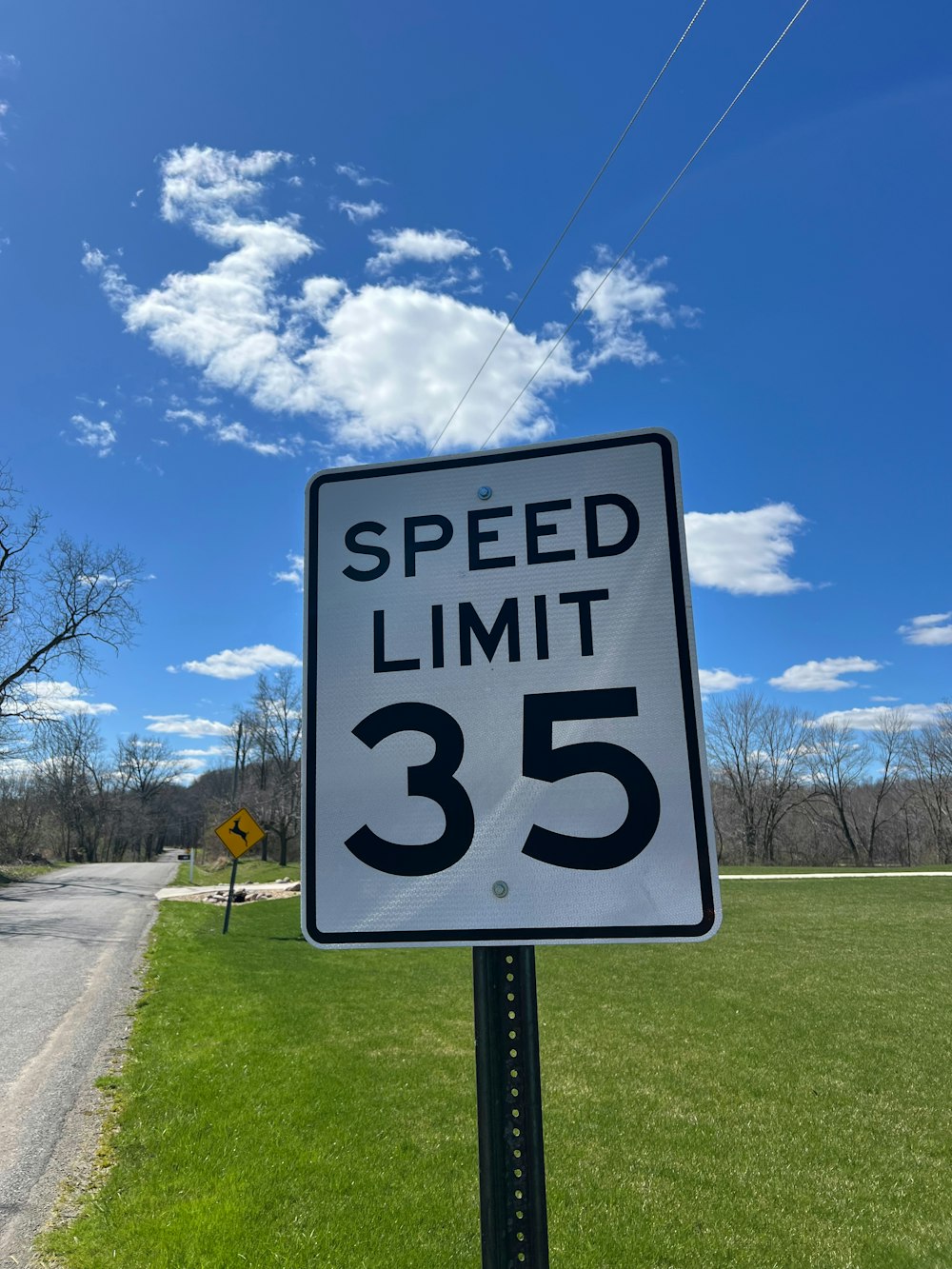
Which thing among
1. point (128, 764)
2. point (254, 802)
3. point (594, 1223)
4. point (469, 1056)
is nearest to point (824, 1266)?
point (594, 1223)

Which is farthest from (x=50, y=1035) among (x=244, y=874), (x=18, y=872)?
(x=244, y=874)

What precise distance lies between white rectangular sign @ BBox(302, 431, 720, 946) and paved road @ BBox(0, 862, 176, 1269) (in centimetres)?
486

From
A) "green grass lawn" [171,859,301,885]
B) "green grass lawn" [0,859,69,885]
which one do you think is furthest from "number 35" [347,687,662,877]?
"green grass lawn" [171,859,301,885]

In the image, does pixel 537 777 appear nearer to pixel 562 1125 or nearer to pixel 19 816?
pixel 562 1125

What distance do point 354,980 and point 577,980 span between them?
348 cm

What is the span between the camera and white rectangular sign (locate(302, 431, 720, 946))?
48.5 inches

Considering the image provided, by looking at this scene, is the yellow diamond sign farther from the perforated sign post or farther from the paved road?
the perforated sign post

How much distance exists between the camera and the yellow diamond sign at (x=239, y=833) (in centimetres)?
1734

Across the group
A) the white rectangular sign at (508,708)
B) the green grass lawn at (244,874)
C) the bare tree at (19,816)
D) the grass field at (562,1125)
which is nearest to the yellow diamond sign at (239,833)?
the grass field at (562,1125)

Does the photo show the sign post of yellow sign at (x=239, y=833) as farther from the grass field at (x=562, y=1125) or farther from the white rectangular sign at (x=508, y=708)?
the white rectangular sign at (x=508, y=708)

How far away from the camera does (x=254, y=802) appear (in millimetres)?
55625

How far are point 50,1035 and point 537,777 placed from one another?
1005 cm

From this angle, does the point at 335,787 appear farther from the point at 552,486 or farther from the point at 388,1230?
the point at 388,1230

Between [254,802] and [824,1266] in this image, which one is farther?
[254,802]
